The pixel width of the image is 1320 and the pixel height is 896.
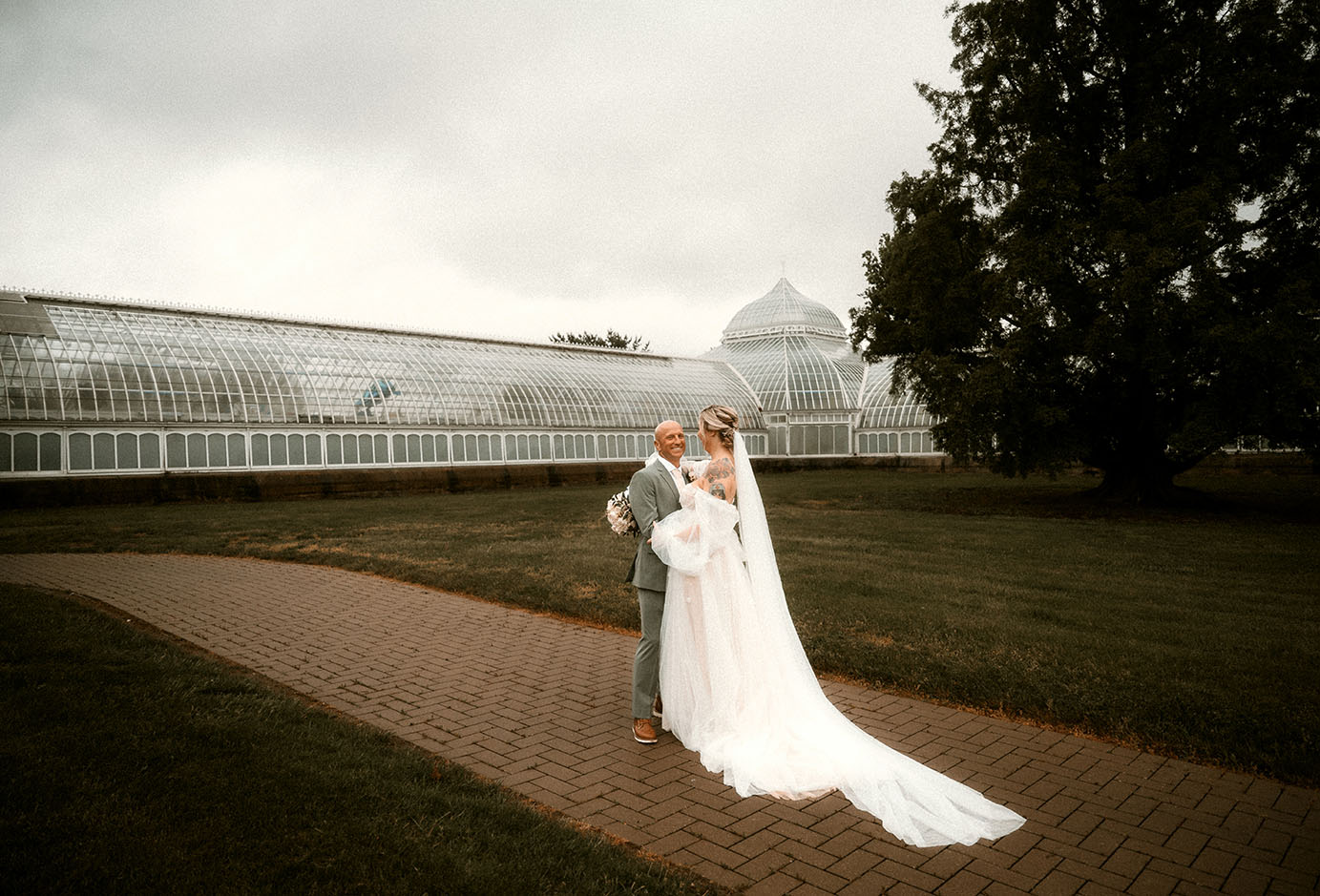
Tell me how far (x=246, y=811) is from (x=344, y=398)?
30040 millimetres

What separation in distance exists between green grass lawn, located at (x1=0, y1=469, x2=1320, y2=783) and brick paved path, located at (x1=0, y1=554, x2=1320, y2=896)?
0.60 meters

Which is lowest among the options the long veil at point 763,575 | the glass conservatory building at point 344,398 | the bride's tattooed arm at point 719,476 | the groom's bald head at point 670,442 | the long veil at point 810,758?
the long veil at point 810,758

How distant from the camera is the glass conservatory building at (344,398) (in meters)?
25.7

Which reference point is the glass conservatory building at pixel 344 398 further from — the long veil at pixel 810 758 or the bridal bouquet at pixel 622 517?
the long veil at pixel 810 758

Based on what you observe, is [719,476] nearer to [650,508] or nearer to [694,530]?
[694,530]

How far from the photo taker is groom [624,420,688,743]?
5.16 metres

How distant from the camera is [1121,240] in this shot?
661 inches

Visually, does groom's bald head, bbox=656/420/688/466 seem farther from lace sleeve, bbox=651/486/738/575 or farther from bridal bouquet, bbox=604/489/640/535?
bridal bouquet, bbox=604/489/640/535

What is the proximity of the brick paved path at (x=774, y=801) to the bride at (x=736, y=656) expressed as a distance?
223 mm

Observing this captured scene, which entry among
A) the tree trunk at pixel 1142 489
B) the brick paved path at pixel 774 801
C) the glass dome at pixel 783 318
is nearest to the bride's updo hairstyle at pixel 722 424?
the brick paved path at pixel 774 801

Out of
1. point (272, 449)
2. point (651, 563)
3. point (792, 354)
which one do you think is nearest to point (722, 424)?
point (651, 563)

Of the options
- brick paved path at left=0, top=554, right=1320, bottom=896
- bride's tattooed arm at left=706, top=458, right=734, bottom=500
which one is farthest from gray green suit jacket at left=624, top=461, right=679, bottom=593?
brick paved path at left=0, top=554, right=1320, bottom=896

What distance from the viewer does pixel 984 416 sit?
765 inches

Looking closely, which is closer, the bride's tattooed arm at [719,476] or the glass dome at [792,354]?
the bride's tattooed arm at [719,476]
